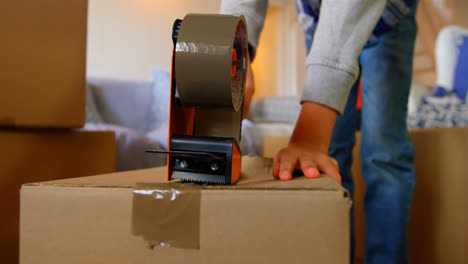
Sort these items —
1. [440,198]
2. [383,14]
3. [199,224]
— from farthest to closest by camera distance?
[440,198] < [383,14] < [199,224]

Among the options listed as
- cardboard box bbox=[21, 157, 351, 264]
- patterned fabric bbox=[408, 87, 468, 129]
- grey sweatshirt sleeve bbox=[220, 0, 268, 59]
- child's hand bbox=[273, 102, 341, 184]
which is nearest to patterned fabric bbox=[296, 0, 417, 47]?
grey sweatshirt sleeve bbox=[220, 0, 268, 59]

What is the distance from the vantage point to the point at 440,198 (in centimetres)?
100

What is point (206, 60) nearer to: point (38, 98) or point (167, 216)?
point (167, 216)

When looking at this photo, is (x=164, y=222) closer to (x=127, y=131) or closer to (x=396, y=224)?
(x=396, y=224)

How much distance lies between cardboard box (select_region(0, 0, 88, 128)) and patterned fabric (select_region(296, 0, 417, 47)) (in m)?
0.54

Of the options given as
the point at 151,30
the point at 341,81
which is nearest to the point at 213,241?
the point at 341,81

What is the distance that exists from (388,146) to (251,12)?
0.47m

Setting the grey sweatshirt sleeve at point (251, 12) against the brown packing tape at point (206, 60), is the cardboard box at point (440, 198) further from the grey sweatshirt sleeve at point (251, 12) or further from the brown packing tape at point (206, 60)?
the brown packing tape at point (206, 60)

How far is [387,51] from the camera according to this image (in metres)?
0.84

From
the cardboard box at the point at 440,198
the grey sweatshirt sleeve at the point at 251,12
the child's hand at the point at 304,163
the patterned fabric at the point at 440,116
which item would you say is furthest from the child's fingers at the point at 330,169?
the patterned fabric at the point at 440,116

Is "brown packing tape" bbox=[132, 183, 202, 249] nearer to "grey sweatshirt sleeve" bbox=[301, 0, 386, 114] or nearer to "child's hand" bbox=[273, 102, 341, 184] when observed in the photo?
"child's hand" bbox=[273, 102, 341, 184]

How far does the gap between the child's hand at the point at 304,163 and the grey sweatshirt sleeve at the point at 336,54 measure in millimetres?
103

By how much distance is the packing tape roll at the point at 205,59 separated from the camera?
387 millimetres

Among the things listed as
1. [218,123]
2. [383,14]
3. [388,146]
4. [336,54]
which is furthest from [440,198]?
[218,123]
